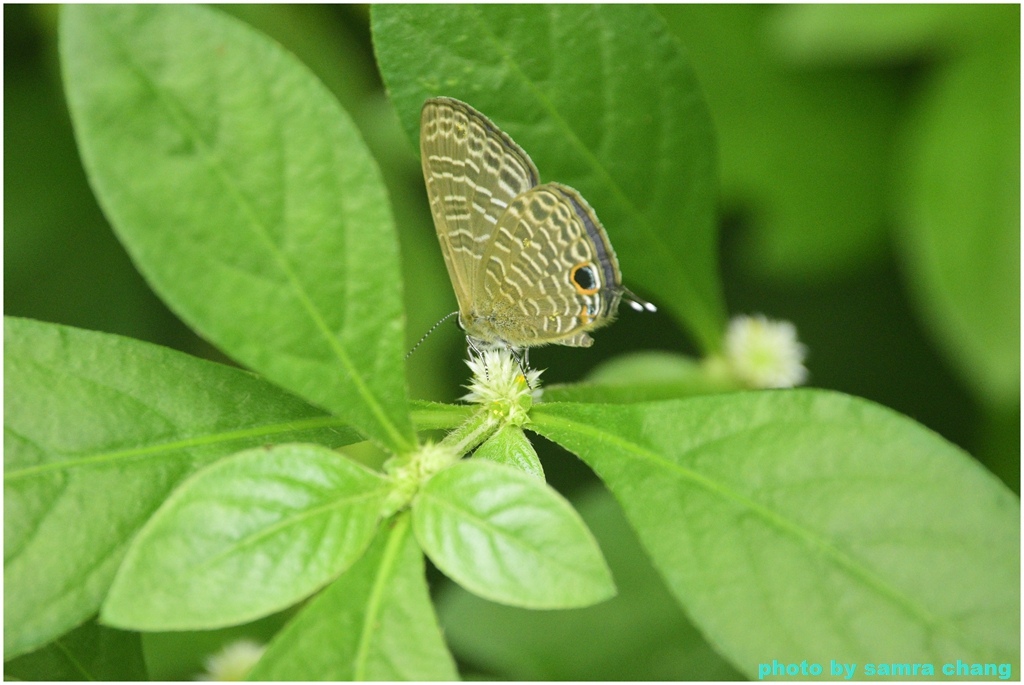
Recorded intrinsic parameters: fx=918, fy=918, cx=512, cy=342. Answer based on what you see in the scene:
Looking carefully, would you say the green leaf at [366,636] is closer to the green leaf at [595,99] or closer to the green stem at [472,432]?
the green stem at [472,432]

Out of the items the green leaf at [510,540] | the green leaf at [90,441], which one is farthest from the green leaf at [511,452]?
the green leaf at [90,441]

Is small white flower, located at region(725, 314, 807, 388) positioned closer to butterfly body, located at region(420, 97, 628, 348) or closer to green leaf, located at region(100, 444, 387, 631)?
butterfly body, located at region(420, 97, 628, 348)

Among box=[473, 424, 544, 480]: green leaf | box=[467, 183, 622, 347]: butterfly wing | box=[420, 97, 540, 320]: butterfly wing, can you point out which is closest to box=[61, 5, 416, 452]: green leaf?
box=[473, 424, 544, 480]: green leaf

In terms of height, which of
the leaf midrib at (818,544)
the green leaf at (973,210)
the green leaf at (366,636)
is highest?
the green leaf at (973,210)

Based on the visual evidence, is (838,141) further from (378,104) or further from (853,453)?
(853,453)

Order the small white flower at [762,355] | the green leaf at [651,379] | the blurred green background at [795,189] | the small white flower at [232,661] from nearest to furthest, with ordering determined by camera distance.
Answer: the green leaf at [651,379], the small white flower at [232,661], the small white flower at [762,355], the blurred green background at [795,189]

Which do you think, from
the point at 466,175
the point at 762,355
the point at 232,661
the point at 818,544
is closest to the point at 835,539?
the point at 818,544

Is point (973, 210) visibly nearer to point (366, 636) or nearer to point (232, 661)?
point (366, 636)
